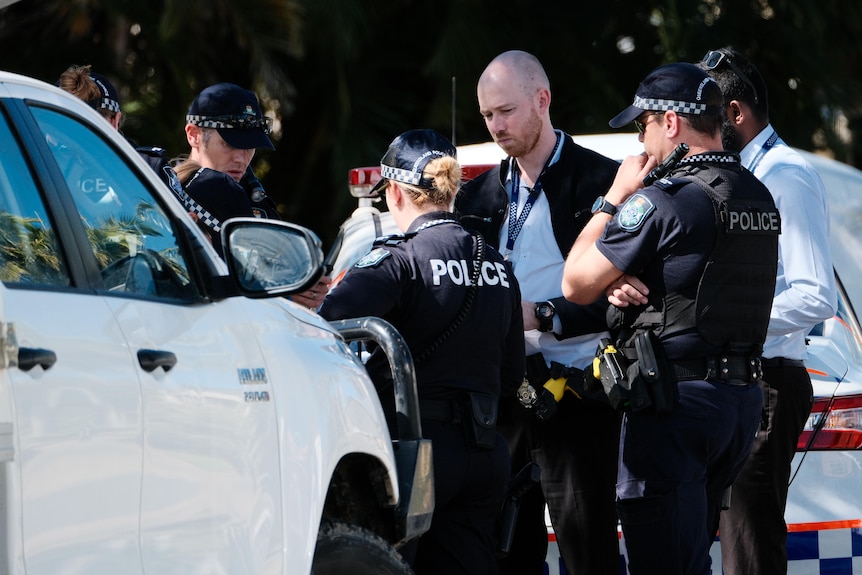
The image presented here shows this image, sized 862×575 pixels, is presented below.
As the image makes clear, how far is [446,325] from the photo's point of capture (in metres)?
3.88

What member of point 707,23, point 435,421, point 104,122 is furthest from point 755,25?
point 104,122

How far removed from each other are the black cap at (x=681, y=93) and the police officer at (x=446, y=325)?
2.12 ft

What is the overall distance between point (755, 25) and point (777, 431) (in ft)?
24.8

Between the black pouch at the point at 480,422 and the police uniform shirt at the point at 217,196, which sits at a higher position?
the police uniform shirt at the point at 217,196

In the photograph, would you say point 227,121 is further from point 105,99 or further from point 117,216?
point 117,216

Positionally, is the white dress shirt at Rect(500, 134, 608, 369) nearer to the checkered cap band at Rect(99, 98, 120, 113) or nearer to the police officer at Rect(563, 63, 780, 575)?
the police officer at Rect(563, 63, 780, 575)

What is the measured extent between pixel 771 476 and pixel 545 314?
0.93 metres

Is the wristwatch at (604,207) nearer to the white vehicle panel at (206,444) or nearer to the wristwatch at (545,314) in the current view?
the wristwatch at (545,314)

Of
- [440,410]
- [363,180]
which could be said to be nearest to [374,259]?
[440,410]

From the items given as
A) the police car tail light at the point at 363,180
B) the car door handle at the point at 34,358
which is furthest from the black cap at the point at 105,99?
the car door handle at the point at 34,358

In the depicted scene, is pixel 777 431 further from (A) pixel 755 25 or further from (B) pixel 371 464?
(A) pixel 755 25

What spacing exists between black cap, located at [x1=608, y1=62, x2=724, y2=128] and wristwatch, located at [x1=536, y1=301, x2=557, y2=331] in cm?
77

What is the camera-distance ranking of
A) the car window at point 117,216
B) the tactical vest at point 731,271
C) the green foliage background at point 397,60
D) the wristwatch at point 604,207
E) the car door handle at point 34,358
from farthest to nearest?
the green foliage background at point 397,60, the wristwatch at point 604,207, the tactical vest at point 731,271, the car window at point 117,216, the car door handle at point 34,358

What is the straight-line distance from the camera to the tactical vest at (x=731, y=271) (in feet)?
12.9
